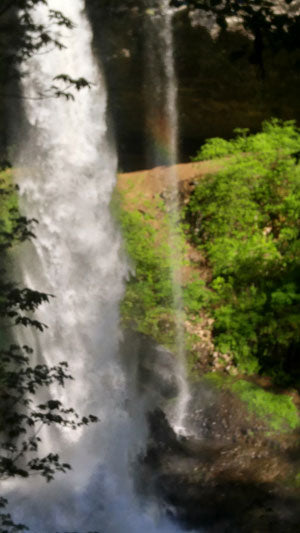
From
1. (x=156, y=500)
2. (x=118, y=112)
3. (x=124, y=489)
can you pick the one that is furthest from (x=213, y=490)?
(x=118, y=112)

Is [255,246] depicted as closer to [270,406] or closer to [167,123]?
[270,406]

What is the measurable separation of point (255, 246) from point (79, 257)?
2878 millimetres

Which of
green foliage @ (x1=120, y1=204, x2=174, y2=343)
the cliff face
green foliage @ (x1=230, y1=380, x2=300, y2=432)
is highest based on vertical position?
the cliff face

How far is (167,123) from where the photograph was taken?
1137cm

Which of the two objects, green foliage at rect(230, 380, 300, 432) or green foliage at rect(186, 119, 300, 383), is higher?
green foliage at rect(186, 119, 300, 383)

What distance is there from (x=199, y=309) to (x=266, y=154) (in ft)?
9.62

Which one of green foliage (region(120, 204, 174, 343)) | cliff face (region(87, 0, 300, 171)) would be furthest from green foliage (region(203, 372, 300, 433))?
cliff face (region(87, 0, 300, 171))

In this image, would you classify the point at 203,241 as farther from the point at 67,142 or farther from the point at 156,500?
the point at 156,500

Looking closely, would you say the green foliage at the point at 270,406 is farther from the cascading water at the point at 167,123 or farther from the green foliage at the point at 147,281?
the green foliage at the point at 147,281

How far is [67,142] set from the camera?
369 inches

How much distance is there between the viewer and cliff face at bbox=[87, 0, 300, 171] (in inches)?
367

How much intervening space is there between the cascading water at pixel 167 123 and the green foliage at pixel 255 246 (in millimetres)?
500

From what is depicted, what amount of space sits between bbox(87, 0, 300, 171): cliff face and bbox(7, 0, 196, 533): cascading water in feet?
1.73

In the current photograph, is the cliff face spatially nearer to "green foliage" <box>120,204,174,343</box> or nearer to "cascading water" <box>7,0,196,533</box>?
"cascading water" <box>7,0,196,533</box>
